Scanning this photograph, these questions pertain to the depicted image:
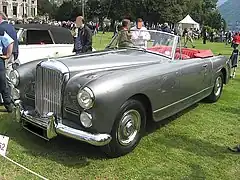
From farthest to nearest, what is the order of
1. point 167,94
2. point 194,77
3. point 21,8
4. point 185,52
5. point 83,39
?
1. point 21,8
2. point 83,39
3. point 185,52
4. point 194,77
5. point 167,94

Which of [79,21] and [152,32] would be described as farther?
[79,21]

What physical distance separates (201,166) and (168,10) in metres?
68.1

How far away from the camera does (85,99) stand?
4059 millimetres

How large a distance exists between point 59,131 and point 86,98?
57 cm

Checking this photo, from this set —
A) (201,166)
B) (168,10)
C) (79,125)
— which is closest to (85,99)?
(79,125)

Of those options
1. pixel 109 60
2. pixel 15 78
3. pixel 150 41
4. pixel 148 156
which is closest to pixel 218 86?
pixel 150 41

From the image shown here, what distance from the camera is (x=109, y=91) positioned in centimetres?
411

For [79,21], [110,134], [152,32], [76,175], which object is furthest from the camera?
[79,21]

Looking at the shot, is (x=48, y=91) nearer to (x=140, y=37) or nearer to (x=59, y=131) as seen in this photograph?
(x=59, y=131)

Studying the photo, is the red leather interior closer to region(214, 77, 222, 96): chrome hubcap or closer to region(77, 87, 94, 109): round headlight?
region(214, 77, 222, 96): chrome hubcap

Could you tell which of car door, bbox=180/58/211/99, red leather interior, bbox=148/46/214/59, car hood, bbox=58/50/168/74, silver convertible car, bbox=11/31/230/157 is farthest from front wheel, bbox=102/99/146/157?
red leather interior, bbox=148/46/214/59

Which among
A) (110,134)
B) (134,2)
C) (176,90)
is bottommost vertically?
(110,134)

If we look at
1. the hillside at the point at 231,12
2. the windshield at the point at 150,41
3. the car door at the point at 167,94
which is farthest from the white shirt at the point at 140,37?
the hillside at the point at 231,12

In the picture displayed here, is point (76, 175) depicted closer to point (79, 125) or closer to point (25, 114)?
point (79, 125)
